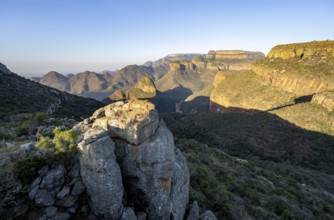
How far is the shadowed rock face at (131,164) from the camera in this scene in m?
9.33

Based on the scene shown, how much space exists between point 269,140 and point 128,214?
172ft

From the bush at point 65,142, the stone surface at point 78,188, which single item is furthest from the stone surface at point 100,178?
the bush at point 65,142

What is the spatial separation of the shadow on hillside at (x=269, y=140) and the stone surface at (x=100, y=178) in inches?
1741

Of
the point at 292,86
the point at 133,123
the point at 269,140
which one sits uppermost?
the point at 133,123

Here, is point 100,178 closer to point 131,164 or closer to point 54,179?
point 131,164

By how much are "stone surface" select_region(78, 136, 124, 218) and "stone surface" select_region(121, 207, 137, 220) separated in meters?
0.22

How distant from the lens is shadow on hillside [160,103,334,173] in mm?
49188

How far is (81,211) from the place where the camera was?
30.5 ft

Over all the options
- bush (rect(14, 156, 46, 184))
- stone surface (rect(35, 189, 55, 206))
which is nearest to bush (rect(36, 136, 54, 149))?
bush (rect(14, 156, 46, 184))

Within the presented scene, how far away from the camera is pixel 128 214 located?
9656 mm

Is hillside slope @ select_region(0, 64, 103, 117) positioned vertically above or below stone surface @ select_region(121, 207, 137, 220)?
below

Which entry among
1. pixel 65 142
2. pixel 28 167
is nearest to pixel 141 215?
pixel 65 142

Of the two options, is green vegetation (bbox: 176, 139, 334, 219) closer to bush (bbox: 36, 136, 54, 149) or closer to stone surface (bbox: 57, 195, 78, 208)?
stone surface (bbox: 57, 195, 78, 208)

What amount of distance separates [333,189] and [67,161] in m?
39.8
